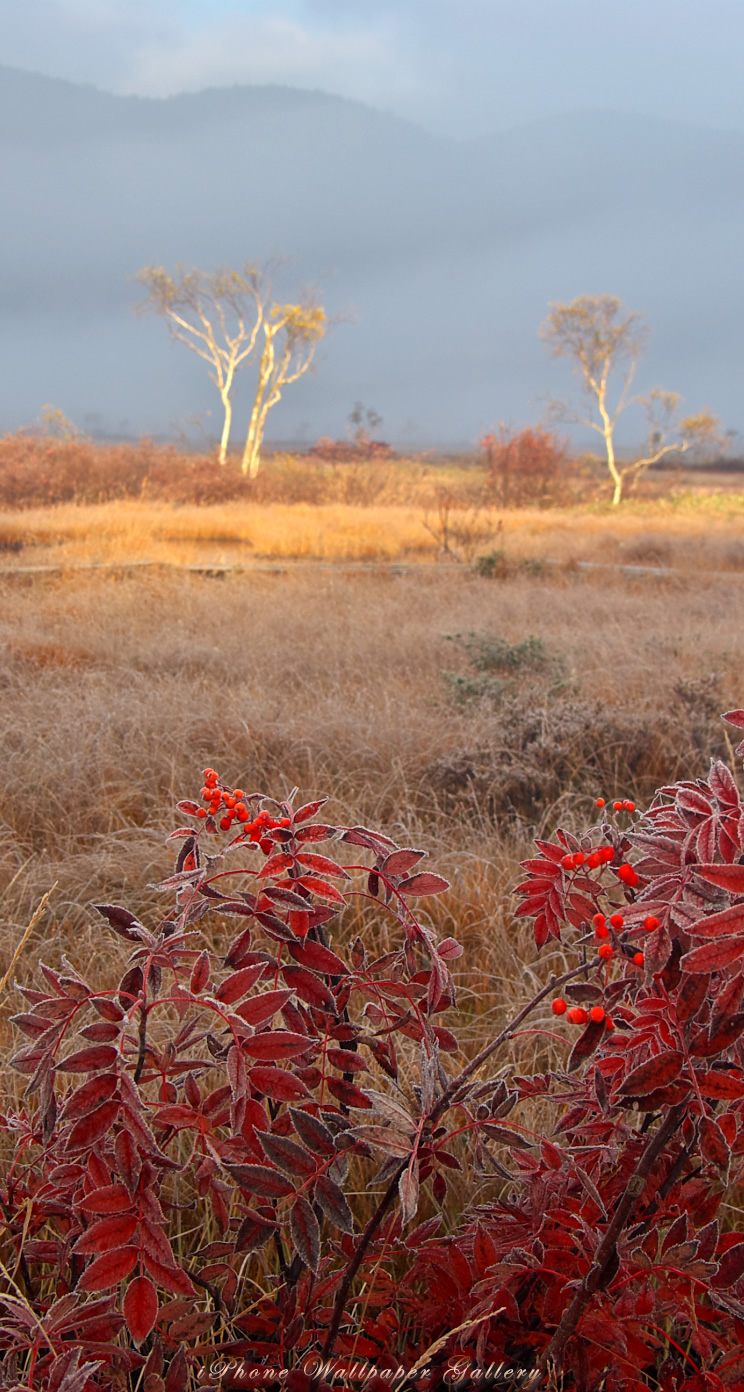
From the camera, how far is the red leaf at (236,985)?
64cm

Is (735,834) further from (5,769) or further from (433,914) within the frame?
(5,769)

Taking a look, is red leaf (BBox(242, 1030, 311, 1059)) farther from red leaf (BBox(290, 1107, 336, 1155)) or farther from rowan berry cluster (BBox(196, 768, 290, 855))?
rowan berry cluster (BBox(196, 768, 290, 855))

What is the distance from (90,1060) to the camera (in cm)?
60

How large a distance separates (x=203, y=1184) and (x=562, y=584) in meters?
7.55

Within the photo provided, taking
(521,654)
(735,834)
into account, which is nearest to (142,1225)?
(735,834)

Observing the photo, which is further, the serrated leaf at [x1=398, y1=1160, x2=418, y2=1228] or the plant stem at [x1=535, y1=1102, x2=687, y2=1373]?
the plant stem at [x1=535, y1=1102, x2=687, y2=1373]

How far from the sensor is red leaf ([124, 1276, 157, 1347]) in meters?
0.61

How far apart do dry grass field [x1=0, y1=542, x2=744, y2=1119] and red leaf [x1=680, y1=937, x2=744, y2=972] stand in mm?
1099

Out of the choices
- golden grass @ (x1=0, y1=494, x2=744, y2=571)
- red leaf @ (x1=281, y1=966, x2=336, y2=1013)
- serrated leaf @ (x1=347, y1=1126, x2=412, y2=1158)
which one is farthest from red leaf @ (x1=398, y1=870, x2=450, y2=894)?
golden grass @ (x1=0, y1=494, x2=744, y2=571)

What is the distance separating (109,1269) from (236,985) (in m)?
0.22

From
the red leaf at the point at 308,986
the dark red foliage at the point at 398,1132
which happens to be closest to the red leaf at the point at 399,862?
the dark red foliage at the point at 398,1132

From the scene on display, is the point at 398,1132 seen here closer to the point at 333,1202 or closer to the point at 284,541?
the point at 333,1202

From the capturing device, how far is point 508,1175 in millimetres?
858

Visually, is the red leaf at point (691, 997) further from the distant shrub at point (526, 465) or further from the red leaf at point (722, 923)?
the distant shrub at point (526, 465)
